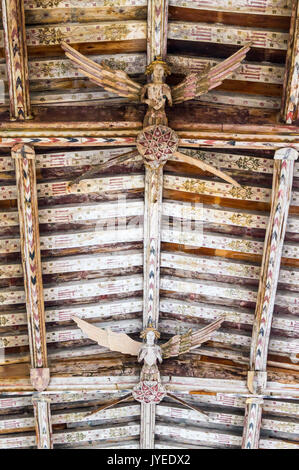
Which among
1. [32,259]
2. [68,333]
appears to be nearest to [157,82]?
[32,259]

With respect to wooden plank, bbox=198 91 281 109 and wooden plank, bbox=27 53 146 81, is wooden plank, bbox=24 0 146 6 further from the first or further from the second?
wooden plank, bbox=198 91 281 109

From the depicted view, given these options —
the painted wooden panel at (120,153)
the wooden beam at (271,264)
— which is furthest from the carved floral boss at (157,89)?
the wooden beam at (271,264)

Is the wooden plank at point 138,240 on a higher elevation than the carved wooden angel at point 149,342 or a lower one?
higher

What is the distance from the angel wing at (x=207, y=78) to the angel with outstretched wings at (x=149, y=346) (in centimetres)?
406

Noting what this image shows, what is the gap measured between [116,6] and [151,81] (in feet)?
3.78

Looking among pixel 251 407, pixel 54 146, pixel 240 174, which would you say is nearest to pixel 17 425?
pixel 251 407

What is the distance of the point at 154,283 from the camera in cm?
1013

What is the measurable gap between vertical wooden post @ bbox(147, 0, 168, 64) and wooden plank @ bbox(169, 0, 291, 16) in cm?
31

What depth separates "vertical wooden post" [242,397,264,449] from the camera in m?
10.4

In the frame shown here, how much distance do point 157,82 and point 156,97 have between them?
0.22m

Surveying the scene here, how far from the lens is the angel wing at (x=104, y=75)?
7969 millimetres

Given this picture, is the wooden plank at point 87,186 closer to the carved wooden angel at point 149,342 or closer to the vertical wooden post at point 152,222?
the vertical wooden post at point 152,222

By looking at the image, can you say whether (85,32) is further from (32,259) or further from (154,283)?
(154,283)

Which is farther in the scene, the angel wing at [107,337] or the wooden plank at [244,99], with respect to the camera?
the angel wing at [107,337]
